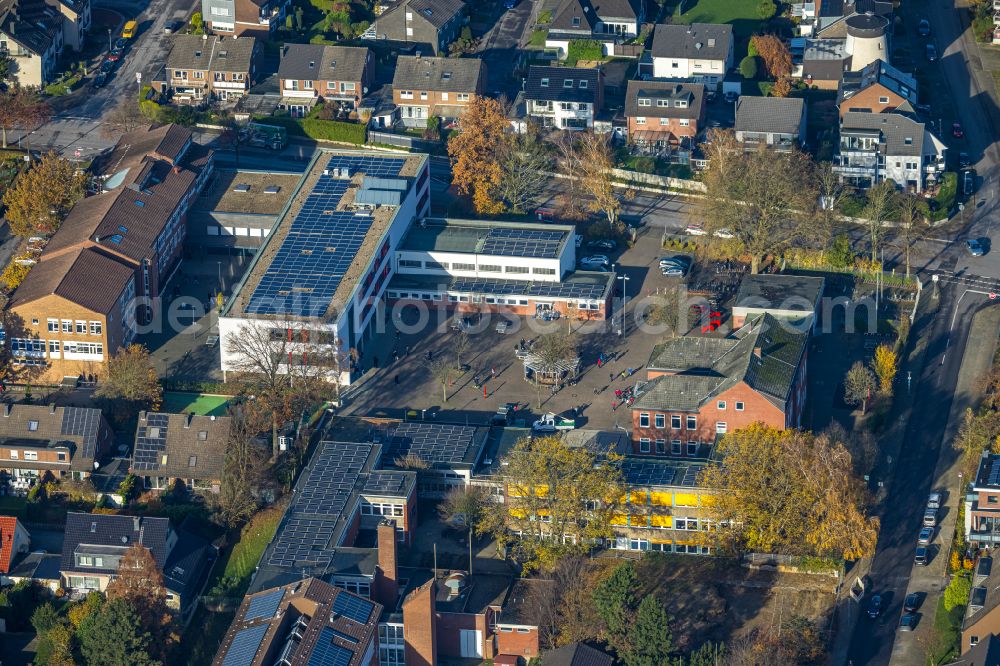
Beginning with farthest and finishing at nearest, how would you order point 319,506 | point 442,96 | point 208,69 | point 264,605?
point 208,69 → point 442,96 → point 319,506 → point 264,605

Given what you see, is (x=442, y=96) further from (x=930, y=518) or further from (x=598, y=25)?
(x=930, y=518)

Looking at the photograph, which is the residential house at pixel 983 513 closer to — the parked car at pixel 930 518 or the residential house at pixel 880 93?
the parked car at pixel 930 518

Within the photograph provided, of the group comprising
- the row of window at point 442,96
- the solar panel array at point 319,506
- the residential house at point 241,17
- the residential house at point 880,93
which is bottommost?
the solar panel array at point 319,506

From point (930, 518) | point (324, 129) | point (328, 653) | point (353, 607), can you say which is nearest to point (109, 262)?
point (324, 129)

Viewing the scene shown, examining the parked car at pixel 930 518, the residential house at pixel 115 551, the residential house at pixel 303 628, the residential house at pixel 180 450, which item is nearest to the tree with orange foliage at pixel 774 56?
the parked car at pixel 930 518

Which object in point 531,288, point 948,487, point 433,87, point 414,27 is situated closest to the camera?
point 948,487

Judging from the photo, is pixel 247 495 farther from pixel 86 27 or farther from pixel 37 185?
pixel 86 27

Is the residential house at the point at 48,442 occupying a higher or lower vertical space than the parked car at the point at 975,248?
lower

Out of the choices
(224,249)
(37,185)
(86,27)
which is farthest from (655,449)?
(86,27)

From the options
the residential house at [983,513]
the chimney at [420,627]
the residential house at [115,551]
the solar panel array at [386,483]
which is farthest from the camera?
the solar panel array at [386,483]
